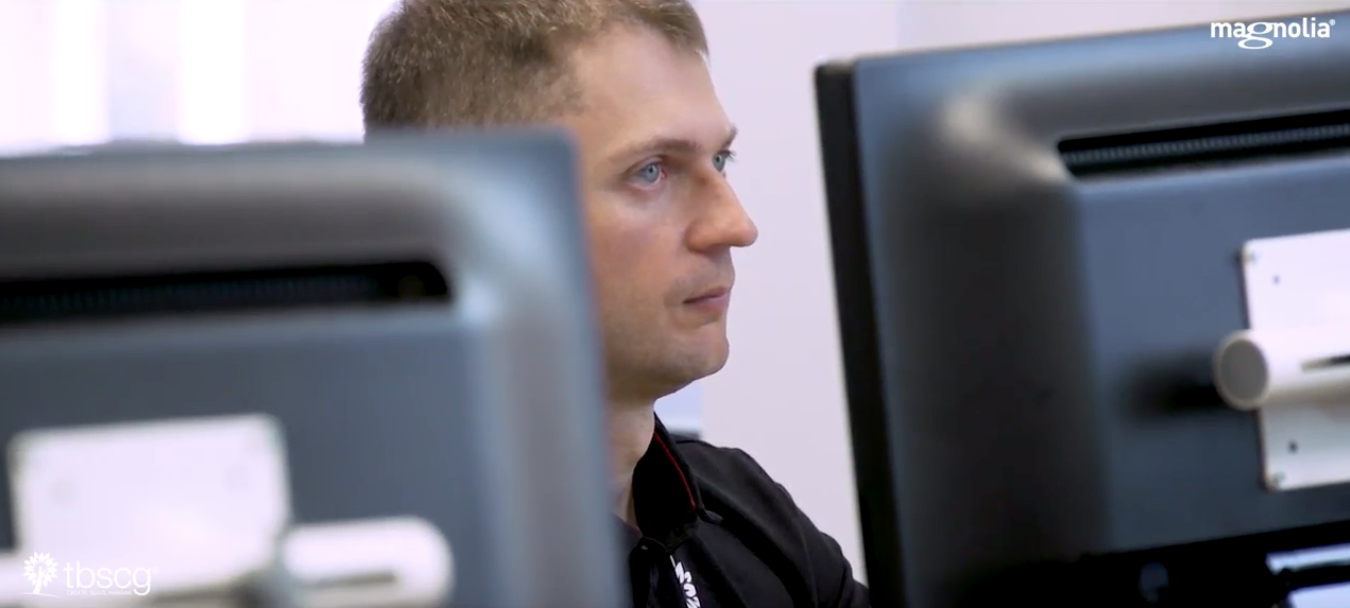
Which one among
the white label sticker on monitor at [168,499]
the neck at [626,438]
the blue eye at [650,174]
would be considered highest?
the blue eye at [650,174]

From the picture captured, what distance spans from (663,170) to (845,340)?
0.59 metres

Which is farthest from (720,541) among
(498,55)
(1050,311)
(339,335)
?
(339,335)

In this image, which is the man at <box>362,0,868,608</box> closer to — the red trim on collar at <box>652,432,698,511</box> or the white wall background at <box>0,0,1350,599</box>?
the red trim on collar at <box>652,432,698,511</box>

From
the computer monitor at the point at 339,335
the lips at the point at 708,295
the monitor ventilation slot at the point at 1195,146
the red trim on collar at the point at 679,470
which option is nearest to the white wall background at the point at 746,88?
the red trim on collar at the point at 679,470

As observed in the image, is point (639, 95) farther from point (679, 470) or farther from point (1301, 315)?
point (1301, 315)

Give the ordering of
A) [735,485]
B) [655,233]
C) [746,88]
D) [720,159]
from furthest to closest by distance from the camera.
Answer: [746,88], [735,485], [720,159], [655,233]

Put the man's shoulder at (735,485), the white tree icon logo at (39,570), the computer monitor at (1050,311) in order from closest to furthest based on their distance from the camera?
the white tree icon logo at (39,570) → the computer monitor at (1050,311) → the man's shoulder at (735,485)

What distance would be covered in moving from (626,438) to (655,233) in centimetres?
19

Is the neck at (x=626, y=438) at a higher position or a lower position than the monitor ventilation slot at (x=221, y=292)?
lower

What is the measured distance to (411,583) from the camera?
490 mm

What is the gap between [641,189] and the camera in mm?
1235

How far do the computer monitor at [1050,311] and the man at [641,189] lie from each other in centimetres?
52

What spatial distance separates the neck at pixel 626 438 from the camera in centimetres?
128

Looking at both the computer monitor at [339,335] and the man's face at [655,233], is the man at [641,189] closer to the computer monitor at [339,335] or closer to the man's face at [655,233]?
the man's face at [655,233]
